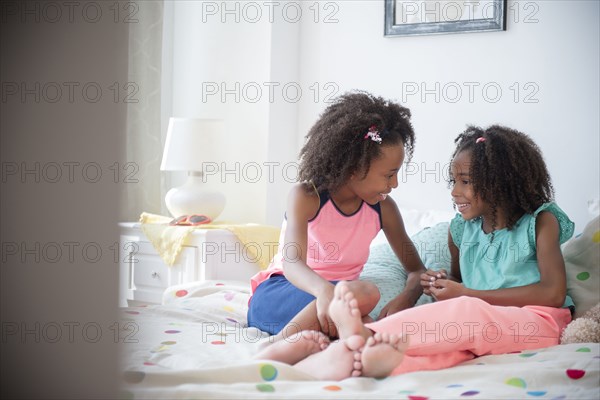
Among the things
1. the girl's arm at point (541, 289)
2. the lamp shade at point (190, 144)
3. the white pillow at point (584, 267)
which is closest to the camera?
the girl's arm at point (541, 289)

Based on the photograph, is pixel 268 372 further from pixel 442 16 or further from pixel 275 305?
pixel 442 16

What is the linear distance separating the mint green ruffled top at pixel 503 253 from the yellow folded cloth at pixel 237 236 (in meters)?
1.01

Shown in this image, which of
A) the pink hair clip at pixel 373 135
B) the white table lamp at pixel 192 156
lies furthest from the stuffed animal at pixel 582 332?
the white table lamp at pixel 192 156

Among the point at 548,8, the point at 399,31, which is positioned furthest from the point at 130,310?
the point at 548,8

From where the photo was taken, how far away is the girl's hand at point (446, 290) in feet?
5.98

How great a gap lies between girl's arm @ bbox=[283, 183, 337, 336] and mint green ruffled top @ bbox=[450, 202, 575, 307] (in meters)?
0.44

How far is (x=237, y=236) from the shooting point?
289 cm

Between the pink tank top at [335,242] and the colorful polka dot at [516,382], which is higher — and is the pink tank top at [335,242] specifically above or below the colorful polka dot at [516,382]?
above

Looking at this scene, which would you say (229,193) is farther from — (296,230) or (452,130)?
(296,230)

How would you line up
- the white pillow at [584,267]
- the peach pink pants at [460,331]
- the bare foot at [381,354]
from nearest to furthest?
the bare foot at [381,354], the peach pink pants at [460,331], the white pillow at [584,267]

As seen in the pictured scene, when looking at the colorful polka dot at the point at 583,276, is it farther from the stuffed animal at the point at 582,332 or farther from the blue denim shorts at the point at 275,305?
the blue denim shorts at the point at 275,305

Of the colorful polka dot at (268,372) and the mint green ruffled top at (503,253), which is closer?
→ the colorful polka dot at (268,372)

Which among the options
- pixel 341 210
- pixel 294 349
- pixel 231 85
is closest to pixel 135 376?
pixel 294 349

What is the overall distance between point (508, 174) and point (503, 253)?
208 mm
